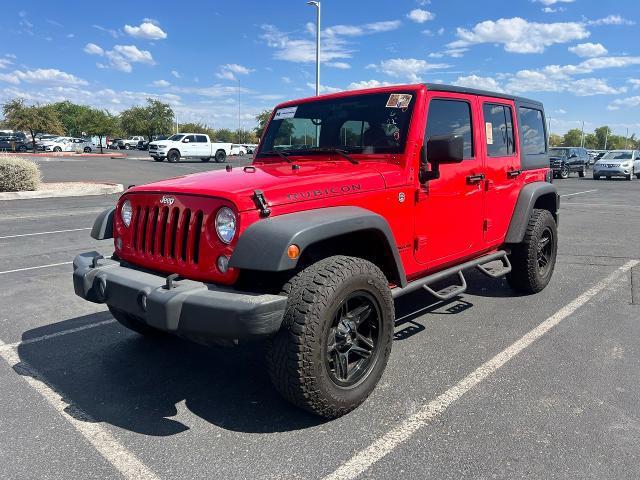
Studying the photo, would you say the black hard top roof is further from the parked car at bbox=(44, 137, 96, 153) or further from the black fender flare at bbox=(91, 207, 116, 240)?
the parked car at bbox=(44, 137, 96, 153)

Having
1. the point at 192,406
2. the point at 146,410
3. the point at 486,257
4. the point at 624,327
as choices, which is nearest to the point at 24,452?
the point at 146,410

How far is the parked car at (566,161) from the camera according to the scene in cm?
2753

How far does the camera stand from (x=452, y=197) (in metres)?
3.90

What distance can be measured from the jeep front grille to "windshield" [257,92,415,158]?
1375 mm

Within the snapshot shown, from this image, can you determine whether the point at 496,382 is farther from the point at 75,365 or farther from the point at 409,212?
the point at 75,365

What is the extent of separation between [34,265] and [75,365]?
3.53 m

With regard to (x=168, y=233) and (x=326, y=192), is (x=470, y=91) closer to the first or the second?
(x=326, y=192)

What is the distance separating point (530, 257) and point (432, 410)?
262cm

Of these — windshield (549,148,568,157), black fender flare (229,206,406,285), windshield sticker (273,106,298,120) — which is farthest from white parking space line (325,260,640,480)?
windshield (549,148,568,157)

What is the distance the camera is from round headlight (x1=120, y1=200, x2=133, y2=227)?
133 inches

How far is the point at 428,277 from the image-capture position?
12.4 ft

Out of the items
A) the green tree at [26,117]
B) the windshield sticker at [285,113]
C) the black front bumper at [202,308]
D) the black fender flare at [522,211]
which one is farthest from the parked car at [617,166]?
the green tree at [26,117]

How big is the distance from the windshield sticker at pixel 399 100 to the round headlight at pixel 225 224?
164cm

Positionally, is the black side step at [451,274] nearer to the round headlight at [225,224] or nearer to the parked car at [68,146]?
the round headlight at [225,224]
